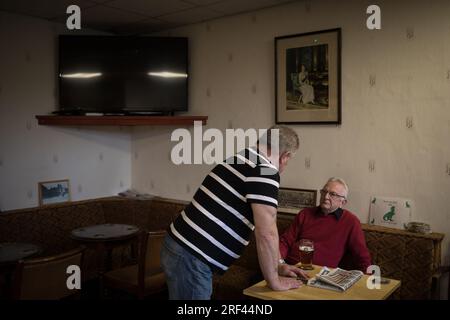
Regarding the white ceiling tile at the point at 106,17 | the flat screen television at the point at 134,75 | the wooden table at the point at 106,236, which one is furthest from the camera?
the flat screen television at the point at 134,75

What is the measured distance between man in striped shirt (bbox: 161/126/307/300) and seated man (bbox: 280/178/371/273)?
784mm

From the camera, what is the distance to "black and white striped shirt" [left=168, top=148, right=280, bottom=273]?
1873 millimetres

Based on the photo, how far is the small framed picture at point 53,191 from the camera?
13.0ft

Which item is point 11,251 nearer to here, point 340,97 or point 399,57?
point 340,97

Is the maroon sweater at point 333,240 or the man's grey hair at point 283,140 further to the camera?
the maroon sweater at point 333,240

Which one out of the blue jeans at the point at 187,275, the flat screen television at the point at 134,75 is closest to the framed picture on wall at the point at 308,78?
the flat screen television at the point at 134,75

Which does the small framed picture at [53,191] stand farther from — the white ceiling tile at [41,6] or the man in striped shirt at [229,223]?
the man in striped shirt at [229,223]

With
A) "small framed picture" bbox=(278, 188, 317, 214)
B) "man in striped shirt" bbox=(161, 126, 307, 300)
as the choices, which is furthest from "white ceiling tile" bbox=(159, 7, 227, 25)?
"man in striped shirt" bbox=(161, 126, 307, 300)

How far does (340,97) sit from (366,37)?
1.51 feet

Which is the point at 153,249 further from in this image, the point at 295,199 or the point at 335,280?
the point at 335,280

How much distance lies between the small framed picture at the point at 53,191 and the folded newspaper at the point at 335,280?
9.32 feet

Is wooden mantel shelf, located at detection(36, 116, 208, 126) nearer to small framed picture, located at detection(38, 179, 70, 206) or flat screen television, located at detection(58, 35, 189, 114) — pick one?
flat screen television, located at detection(58, 35, 189, 114)

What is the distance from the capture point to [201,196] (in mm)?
1962
